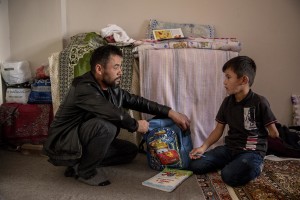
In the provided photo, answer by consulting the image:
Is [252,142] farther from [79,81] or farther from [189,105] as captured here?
[79,81]

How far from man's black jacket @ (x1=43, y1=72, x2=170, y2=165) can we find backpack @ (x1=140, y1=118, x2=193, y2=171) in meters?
0.20

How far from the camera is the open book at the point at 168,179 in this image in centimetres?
141

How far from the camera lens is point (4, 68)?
2.29 meters

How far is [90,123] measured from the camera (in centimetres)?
147

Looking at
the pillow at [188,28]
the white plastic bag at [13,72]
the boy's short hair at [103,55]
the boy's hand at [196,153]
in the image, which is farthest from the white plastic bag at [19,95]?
the boy's hand at [196,153]

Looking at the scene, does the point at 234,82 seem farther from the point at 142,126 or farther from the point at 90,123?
the point at 90,123

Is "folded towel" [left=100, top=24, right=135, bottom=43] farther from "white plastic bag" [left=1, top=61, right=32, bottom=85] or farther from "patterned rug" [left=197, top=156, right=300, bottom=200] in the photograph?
"patterned rug" [left=197, top=156, right=300, bottom=200]

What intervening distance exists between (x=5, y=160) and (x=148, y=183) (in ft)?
3.60

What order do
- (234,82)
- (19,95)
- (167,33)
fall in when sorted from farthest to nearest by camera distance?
(167,33), (19,95), (234,82)

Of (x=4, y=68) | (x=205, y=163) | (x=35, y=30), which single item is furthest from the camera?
(x=35, y=30)

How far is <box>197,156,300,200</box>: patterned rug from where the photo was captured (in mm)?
1313

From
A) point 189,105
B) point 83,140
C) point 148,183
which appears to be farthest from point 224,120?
point 83,140

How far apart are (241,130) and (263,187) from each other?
318mm

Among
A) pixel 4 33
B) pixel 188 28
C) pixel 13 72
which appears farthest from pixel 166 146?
pixel 4 33
